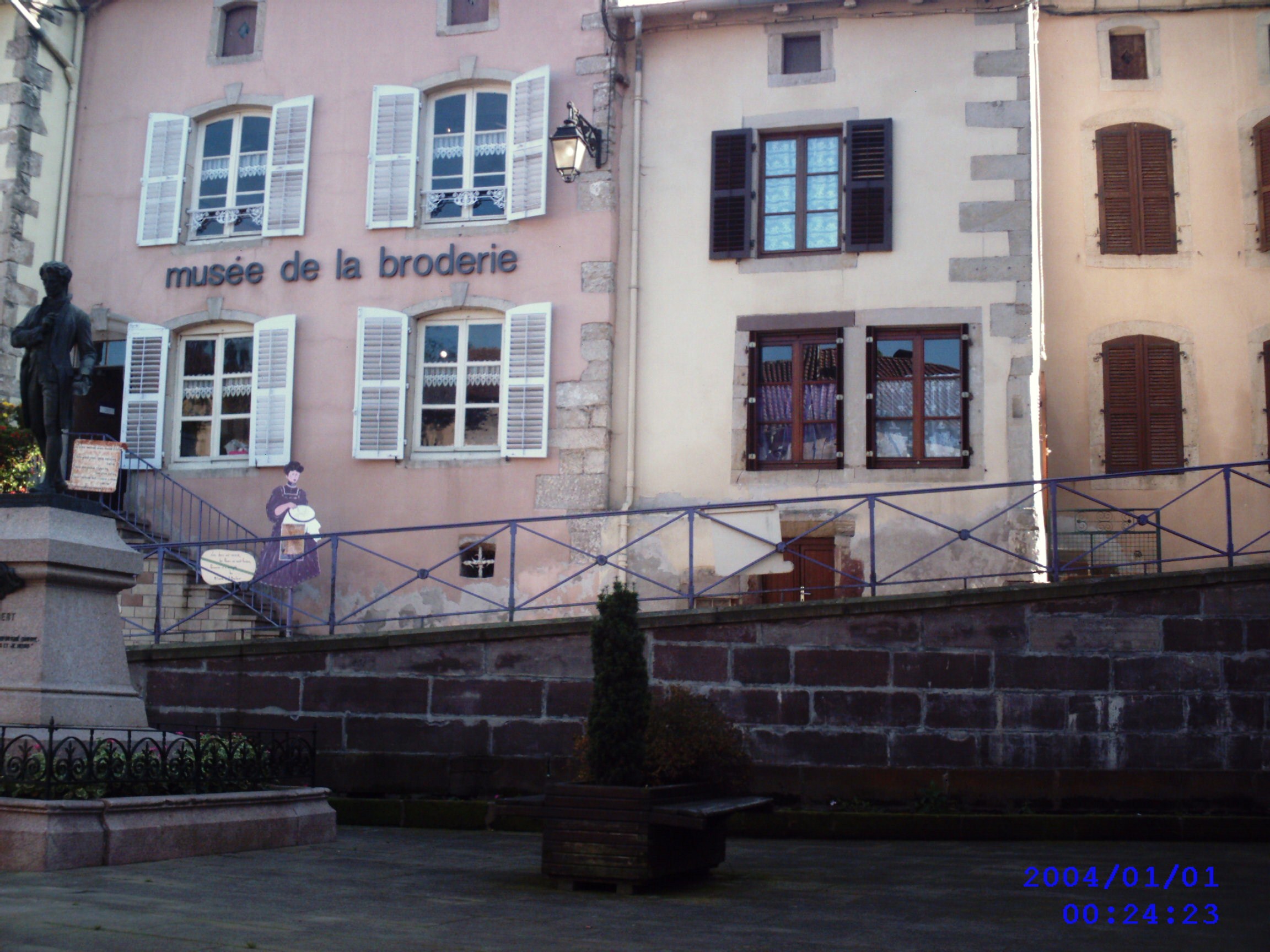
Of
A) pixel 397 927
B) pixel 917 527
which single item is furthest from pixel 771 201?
pixel 397 927

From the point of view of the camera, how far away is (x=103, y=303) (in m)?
16.9

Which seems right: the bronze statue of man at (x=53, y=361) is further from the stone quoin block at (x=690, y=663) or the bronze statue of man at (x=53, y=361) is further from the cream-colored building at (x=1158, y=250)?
the cream-colored building at (x=1158, y=250)

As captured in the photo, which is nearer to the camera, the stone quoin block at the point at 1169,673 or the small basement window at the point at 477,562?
the stone quoin block at the point at 1169,673

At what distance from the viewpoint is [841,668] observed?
36.9 ft

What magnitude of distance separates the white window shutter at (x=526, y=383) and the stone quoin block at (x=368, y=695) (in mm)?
3898

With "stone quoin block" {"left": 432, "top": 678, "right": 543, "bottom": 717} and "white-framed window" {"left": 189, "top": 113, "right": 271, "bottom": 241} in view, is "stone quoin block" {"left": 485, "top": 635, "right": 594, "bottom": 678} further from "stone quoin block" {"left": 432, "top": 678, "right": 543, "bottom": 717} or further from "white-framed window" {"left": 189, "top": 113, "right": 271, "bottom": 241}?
"white-framed window" {"left": 189, "top": 113, "right": 271, "bottom": 241}

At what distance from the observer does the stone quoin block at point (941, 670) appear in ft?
36.2

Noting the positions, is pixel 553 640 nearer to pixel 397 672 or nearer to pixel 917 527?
pixel 397 672

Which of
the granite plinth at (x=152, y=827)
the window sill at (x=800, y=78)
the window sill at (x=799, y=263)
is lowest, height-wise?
the granite plinth at (x=152, y=827)

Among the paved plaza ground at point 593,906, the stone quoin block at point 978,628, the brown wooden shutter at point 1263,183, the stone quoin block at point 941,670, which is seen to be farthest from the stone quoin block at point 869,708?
the brown wooden shutter at point 1263,183

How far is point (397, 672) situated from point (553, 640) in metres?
1.46

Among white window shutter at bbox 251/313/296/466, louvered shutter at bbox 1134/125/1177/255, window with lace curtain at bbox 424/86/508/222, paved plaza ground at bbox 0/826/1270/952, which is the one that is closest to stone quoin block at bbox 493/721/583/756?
paved plaza ground at bbox 0/826/1270/952

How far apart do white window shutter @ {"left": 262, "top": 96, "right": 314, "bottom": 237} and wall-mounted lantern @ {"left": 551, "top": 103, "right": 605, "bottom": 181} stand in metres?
3.32

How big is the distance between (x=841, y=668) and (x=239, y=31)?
1170 cm
